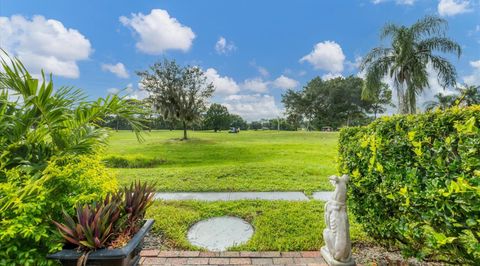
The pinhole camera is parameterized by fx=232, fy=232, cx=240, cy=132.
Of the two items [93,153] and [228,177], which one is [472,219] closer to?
[93,153]

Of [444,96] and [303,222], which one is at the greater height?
[444,96]

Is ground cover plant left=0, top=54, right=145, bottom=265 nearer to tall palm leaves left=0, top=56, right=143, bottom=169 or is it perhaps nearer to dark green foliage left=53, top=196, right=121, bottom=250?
tall palm leaves left=0, top=56, right=143, bottom=169

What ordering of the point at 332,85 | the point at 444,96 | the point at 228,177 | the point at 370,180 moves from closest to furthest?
the point at 370,180 < the point at 228,177 < the point at 444,96 < the point at 332,85

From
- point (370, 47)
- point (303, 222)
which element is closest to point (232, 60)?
point (370, 47)

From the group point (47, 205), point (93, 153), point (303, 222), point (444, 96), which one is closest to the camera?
point (47, 205)

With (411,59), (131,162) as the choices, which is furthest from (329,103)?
(131,162)

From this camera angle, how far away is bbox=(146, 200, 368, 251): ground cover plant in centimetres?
286

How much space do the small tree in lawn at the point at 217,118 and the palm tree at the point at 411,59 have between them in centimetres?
2762

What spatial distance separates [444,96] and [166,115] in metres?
24.0

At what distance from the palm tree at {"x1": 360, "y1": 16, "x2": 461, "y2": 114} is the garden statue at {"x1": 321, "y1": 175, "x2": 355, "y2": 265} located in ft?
38.7

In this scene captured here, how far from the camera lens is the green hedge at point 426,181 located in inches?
59.7

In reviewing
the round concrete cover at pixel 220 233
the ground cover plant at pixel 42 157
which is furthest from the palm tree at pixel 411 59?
the ground cover plant at pixel 42 157

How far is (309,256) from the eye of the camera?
2.62m

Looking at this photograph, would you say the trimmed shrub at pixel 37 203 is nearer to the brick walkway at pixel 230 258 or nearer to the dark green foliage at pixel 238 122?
the brick walkway at pixel 230 258
